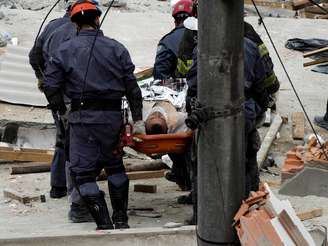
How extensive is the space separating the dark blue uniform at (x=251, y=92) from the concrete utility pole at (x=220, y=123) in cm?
171

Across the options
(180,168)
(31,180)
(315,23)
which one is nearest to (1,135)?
(31,180)

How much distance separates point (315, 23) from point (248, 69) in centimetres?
1048

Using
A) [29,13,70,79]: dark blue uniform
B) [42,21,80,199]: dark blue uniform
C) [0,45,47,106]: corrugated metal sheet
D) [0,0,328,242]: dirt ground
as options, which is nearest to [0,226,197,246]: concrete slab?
[0,0,328,242]: dirt ground

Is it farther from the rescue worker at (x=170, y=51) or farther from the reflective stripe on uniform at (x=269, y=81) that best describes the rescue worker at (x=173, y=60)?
the reflective stripe on uniform at (x=269, y=81)

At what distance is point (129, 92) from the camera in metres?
6.15

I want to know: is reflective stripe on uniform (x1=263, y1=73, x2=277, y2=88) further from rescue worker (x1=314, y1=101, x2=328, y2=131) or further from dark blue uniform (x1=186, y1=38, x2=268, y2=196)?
rescue worker (x1=314, y1=101, x2=328, y2=131)

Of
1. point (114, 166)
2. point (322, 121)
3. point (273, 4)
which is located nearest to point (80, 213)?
point (114, 166)

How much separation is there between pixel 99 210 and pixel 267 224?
7.94 feet

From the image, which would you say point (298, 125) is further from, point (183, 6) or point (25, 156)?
point (25, 156)

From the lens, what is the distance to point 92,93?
6.03 m

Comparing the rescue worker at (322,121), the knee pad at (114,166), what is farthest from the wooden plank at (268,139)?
the knee pad at (114,166)

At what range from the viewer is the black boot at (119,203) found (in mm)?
6359

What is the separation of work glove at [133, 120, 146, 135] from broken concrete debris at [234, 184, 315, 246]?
6.17 feet

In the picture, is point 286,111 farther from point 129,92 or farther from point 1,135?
point 129,92
